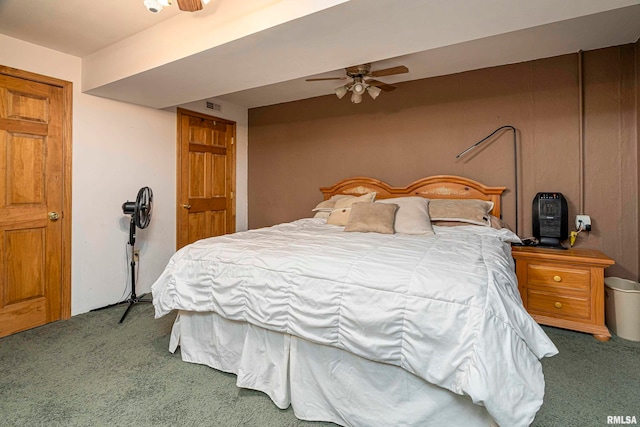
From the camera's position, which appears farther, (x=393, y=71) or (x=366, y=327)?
(x=393, y=71)

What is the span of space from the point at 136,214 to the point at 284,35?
82.5 inches

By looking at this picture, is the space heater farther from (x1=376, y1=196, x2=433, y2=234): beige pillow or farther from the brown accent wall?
(x1=376, y1=196, x2=433, y2=234): beige pillow

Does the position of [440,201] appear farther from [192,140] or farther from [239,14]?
[192,140]

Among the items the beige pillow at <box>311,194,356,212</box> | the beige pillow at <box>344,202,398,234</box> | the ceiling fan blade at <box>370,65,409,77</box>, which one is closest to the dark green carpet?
the beige pillow at <box>344,202,398,234</box>

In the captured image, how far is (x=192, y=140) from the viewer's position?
3.93 meters

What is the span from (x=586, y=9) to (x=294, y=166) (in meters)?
3.24

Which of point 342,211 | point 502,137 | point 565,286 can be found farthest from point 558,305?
point 342,211

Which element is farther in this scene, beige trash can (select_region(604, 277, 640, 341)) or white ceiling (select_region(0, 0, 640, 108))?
beige trash can (select_region(604, 277, 640, 341))

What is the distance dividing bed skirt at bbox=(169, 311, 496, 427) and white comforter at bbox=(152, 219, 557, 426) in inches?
4.9

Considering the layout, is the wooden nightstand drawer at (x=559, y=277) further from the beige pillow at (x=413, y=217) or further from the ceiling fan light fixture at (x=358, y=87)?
the ceiling fan light fixture at (x=358, y=87)

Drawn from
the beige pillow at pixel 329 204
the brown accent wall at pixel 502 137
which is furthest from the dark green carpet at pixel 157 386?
the beige pillow at pixel 329 204

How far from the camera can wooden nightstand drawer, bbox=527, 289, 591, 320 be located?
8.07 feet

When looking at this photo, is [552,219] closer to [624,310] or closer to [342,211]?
[624,310]

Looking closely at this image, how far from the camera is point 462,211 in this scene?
287cm
